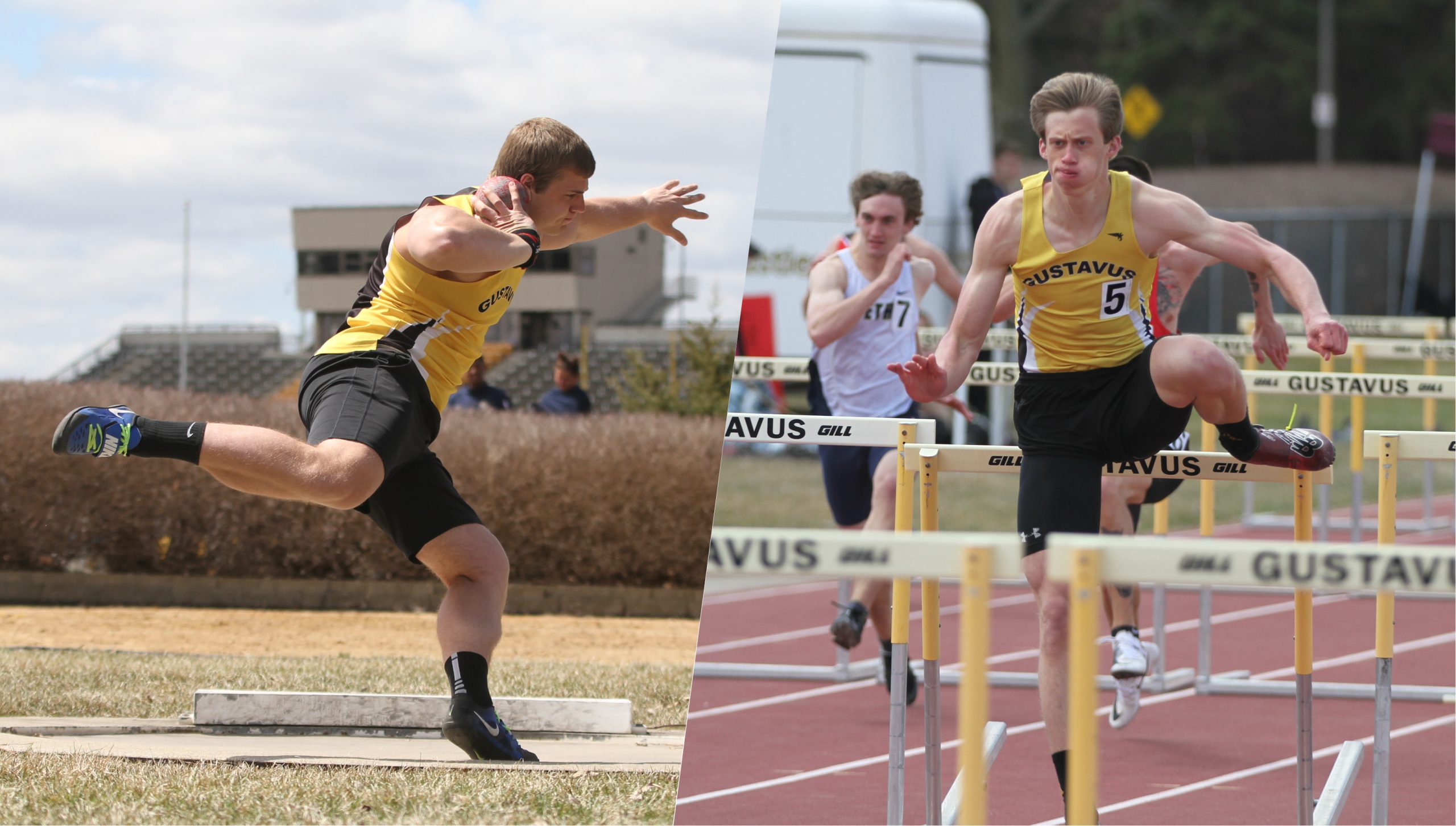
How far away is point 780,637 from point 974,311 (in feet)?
18.3

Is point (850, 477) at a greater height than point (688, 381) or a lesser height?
lesser

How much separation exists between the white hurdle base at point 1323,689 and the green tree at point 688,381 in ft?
21.5

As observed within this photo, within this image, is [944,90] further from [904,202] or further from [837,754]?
[837,754]

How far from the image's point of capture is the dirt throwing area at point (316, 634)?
984cm

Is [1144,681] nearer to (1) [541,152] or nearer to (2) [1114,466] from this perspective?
(2) [1114,466]

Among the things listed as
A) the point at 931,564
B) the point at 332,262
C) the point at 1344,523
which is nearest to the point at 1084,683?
the point at 931,564

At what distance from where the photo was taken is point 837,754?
6.52 m

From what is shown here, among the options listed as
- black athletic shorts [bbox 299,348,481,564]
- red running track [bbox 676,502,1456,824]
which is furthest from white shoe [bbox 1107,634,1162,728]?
black athletic shorts [bbox 299,348,481,564]

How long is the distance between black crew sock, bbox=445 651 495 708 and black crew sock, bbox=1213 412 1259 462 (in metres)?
2.32

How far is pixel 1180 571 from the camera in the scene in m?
2.75

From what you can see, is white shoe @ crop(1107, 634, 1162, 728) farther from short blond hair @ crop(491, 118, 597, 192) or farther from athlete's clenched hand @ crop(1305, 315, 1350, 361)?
short blond hair @ crop(491, 118, 597, 192)

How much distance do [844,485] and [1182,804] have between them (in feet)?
8.31

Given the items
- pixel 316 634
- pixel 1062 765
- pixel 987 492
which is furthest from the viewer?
pixel 987 492

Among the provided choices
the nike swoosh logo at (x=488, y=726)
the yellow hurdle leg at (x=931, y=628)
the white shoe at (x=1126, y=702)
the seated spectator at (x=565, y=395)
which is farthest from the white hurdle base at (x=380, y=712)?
the seated spectator at (x=565, y=395)
